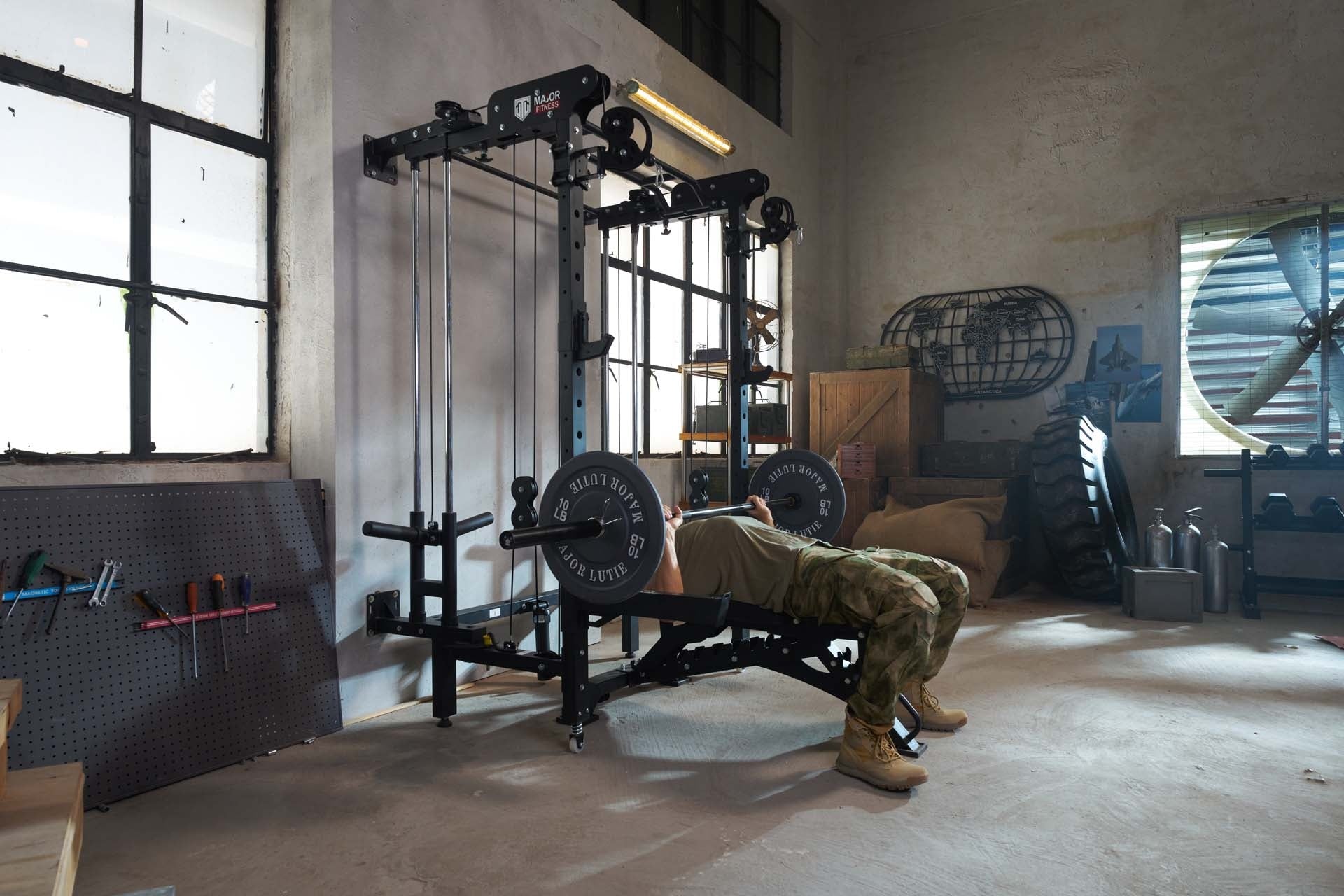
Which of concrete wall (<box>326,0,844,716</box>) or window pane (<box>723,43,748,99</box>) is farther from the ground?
window pane (<box>723,43,748,99</box>)

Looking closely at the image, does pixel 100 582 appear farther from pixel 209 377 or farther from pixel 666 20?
pixel 666 20

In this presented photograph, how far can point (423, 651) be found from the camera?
3.37 meters

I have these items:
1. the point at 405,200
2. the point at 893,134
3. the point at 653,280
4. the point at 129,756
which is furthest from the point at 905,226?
the point at 129,756

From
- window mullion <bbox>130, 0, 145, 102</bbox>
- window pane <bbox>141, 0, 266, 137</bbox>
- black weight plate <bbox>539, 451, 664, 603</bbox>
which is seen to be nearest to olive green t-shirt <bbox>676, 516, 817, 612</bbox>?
black weight plate <bbox>539, 451, 664, 603</bbox>

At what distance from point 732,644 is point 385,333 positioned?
179 cm

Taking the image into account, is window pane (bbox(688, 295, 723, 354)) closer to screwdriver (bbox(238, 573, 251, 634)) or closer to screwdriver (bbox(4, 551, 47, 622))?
screwdriver (bbox(238, 573, 251, 634))

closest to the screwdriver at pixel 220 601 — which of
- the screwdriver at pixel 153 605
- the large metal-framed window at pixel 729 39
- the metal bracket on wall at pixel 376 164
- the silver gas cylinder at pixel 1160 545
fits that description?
the screwdriver at pixel 153 605

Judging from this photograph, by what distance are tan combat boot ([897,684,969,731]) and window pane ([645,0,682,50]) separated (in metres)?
4.75

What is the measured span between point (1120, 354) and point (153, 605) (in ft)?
22.0

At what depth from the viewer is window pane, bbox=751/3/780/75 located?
7004 millimetres

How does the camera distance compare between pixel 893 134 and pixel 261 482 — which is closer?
pixel 261 482

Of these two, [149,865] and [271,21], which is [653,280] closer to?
[271,21]

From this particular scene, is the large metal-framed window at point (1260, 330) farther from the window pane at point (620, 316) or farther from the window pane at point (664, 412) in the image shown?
the window pane at point (620, 316)

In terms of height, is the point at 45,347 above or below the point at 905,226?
below
